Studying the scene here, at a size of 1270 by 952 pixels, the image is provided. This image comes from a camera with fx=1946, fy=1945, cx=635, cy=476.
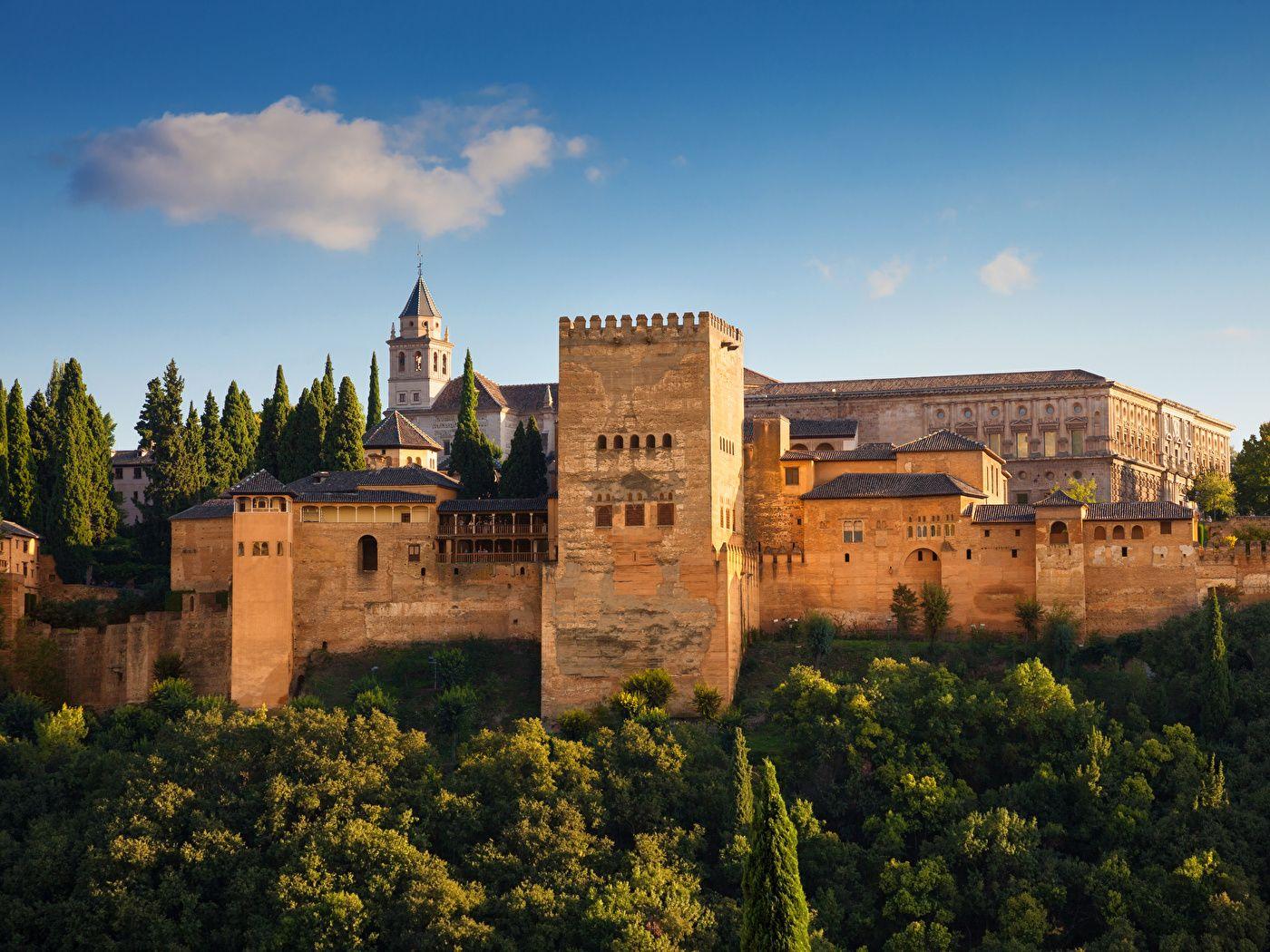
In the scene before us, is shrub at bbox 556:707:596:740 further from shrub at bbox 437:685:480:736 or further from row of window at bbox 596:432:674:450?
row of window at bbox 596:432:674:450

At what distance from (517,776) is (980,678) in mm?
12604

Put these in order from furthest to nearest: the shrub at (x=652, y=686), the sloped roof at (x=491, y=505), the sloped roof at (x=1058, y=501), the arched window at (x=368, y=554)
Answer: the sloped roof at (x=491, y=505)
the arched window at (x=368, y=554)
the sloped roof at (x=1058, y=501)
the shrub at (x=652, y=686)

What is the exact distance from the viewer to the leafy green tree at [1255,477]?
64.8 meters

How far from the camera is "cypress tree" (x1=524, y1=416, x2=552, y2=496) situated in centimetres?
6053

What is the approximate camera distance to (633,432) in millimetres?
50969

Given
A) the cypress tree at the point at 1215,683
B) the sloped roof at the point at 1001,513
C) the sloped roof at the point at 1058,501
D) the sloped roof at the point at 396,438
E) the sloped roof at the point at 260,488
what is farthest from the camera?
the sloped roof at the point at 396,438

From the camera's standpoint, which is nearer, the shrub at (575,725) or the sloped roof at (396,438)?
the shrub at (575,725)

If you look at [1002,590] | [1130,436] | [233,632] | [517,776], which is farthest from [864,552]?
[1130,436]

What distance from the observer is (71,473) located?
58.8 m

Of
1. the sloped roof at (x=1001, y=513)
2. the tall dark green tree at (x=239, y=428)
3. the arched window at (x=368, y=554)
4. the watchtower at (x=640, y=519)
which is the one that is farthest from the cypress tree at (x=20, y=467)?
the sloped roof at (x=1001, y=513)

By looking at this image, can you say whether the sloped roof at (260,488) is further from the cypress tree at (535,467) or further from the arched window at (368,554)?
the cypress tree at (535,467)

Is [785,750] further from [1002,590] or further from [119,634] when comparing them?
[119,634]

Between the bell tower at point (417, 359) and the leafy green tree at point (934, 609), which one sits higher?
the bell tower at point (417, 359)

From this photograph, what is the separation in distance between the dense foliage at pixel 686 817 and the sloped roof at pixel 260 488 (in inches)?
227
